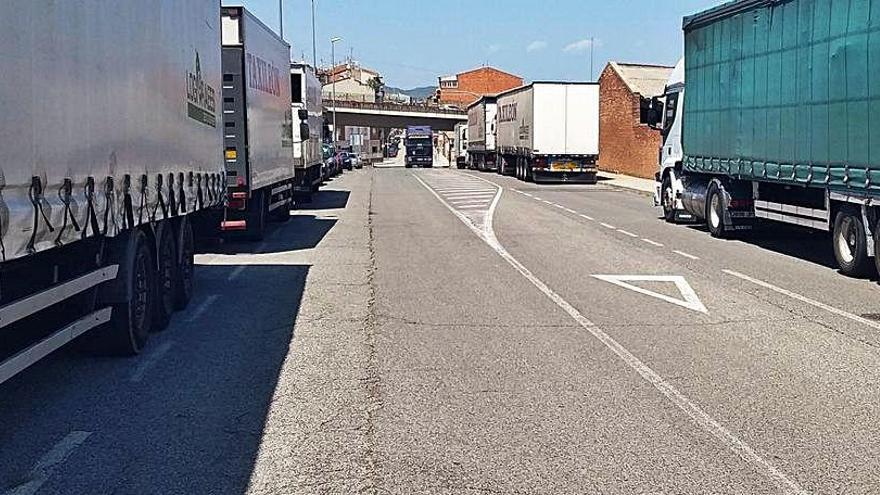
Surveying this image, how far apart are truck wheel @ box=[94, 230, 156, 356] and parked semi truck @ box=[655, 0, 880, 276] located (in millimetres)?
8736

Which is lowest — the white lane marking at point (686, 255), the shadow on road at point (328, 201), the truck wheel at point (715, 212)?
the white lane marking at point (686, 255)

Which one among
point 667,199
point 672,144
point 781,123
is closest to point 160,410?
point 781,123

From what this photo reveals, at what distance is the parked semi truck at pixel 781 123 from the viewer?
1335cm

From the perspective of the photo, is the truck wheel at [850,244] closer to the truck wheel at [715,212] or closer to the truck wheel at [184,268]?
the truck wheel at [715,212]

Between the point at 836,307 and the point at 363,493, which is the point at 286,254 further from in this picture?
the point at 363,493

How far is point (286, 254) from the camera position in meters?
17.2

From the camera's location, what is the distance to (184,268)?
11.4m

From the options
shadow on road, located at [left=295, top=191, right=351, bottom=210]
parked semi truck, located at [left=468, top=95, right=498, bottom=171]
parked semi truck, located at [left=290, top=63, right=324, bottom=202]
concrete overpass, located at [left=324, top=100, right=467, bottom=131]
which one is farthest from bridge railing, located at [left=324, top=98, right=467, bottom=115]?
parked semi truck, located at [left=290, top=63, right=324, bottom=202]

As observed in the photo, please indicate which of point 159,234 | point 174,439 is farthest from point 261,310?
point 174,439

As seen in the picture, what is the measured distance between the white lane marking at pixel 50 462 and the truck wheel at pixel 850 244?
10351 millimetres

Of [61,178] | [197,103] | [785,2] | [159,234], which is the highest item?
[785,2]

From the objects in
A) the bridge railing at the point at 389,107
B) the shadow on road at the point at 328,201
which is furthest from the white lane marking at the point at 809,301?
→ the bridge railing at the point at 389,107

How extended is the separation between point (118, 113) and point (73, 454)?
283 centimetres

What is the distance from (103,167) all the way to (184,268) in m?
4.06
